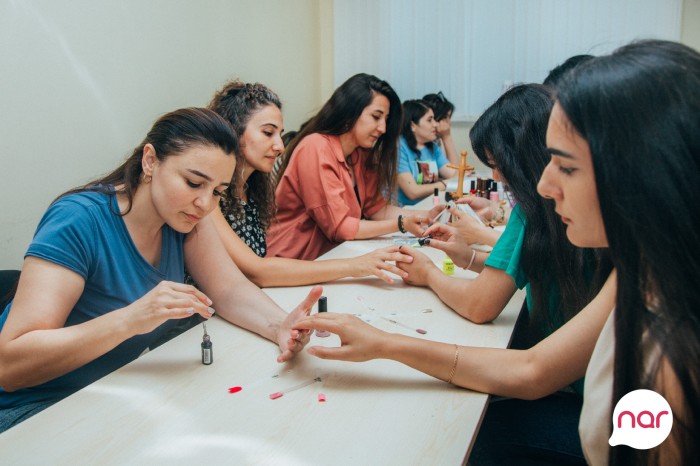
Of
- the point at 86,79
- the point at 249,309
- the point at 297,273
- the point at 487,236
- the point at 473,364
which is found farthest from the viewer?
the point at 86,79

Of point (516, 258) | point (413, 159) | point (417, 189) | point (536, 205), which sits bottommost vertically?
point (417, 189)

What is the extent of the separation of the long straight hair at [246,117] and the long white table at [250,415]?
32.3 inches

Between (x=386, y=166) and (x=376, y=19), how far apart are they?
8.40 feet

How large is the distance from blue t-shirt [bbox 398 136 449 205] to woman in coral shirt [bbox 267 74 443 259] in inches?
47.2

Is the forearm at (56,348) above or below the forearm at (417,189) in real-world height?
above

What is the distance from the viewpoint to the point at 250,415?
1.06m

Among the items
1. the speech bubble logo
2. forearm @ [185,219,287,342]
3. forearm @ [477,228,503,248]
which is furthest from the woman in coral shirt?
the speech bubble logo

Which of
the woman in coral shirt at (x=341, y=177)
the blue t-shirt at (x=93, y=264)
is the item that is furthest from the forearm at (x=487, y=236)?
the blue t-shirt at (x=93, y=264)

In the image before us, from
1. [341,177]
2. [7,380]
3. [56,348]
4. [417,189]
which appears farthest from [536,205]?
[417,189]

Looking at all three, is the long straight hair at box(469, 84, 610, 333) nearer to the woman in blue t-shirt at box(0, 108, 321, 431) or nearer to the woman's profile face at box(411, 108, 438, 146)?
the woman in blue t-shirt at box(0, 108, 321, 431)

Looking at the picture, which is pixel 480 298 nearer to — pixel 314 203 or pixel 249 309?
pixel 249 309

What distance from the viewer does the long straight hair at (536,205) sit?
137cm

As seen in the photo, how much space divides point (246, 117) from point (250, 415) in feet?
4.52

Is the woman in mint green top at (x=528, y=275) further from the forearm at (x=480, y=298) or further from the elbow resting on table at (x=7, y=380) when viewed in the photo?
the elbow resting on table at (x=7, y=380)
